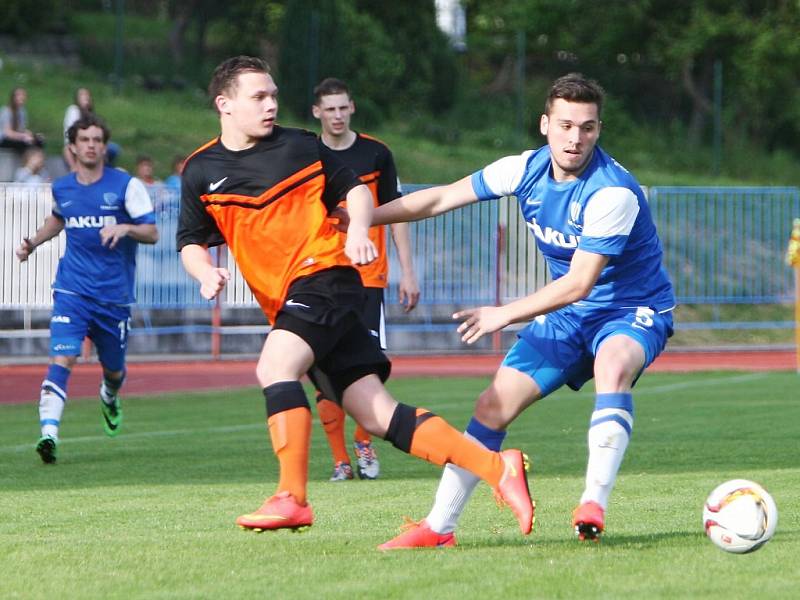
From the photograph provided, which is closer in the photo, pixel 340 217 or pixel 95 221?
pixel 340 217

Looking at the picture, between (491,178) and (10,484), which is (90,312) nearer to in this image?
(10,484)

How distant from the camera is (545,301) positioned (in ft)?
20.6

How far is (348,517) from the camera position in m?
7.68

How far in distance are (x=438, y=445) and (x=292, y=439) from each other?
58cm

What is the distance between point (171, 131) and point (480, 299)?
8.13 meters

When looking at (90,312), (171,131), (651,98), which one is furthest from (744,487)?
(651,98)

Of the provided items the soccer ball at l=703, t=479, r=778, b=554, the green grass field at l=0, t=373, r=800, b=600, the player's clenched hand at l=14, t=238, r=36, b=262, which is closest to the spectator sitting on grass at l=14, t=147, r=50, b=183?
the green grass field at l=0, t=373, r=800, b=600

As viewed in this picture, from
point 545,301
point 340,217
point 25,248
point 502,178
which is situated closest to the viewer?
point 545,301

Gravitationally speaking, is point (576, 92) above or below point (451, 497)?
above

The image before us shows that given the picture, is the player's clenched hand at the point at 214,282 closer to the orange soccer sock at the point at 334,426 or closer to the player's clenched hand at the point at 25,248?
the orange soccer sock at the point at 334,426

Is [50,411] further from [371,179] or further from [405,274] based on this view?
[371,179]

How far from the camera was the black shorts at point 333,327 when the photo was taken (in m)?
6.28

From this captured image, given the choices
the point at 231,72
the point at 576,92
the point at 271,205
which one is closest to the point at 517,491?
the point at 271,205

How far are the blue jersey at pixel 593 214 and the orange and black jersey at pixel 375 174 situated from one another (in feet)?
10.2
